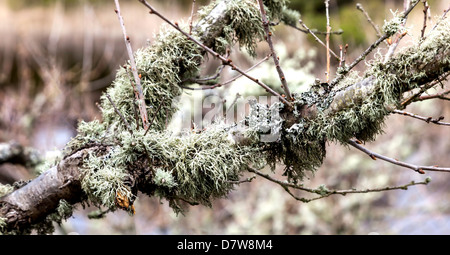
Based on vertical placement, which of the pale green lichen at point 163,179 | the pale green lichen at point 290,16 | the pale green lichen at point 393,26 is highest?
the pale green lichen at point 290,16

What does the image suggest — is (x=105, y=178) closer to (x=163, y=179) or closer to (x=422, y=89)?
(x=163, y=179)

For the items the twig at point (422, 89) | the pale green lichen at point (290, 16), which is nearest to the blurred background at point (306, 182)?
the pale green lichen at point (290, 16)

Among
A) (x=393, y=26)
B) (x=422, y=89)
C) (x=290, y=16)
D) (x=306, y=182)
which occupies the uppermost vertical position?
(x=306, y=182)

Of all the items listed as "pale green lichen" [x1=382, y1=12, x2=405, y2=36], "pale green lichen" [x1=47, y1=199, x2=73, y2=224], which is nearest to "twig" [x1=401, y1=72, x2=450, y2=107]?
"pale green lichen" [x1=382, y1=12, x2=405, y2=36]

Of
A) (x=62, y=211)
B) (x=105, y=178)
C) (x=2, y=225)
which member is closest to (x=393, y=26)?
(x=105, y=178)

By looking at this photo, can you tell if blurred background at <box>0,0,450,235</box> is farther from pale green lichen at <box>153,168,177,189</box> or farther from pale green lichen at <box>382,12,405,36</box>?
pale green lichen at <box>153,168,177,189</box>

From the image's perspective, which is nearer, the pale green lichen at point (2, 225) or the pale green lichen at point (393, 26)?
the pale green lichen at point (393, 26)

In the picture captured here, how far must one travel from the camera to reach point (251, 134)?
4.32ft

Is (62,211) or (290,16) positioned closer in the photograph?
(62,211)

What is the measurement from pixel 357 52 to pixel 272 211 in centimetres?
207

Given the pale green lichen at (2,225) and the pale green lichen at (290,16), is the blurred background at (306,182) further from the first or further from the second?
the pale green lichen at (2,225)

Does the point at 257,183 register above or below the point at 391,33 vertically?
above
